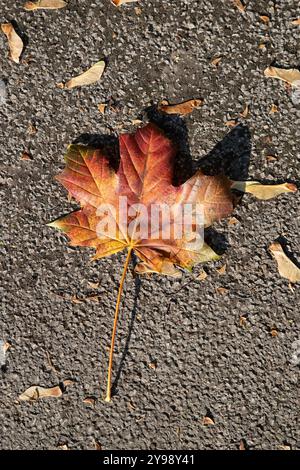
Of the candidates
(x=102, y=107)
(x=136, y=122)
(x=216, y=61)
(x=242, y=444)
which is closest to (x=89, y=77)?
(x=102, y=107)

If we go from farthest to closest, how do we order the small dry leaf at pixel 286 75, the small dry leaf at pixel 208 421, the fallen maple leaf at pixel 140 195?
the small dry leaf at pixel 208 421
the small dry leaf at pixel 286 75
the fallen maple leaf at pixel 140 195

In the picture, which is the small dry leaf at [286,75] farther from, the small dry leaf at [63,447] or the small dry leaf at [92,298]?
the small dry leaf at [63,447]

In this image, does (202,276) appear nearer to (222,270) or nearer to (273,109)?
(222,270)

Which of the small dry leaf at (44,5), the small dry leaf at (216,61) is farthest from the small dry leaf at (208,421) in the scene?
the small dry leaf at (44,5)

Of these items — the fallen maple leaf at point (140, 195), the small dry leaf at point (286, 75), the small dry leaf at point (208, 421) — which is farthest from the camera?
the small dry leaf at point (208, 421)

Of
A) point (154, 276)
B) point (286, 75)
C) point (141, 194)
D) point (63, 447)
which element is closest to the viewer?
point (141, 194)

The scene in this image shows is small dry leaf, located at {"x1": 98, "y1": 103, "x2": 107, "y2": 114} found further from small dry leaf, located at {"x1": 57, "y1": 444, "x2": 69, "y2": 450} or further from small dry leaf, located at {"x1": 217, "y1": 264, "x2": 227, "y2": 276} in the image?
small dry leaf, located at {"x1": 57, "y1": 444, "x2": 69, "y2": 450}

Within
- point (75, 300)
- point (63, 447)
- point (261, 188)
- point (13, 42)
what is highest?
point (13, 42)
